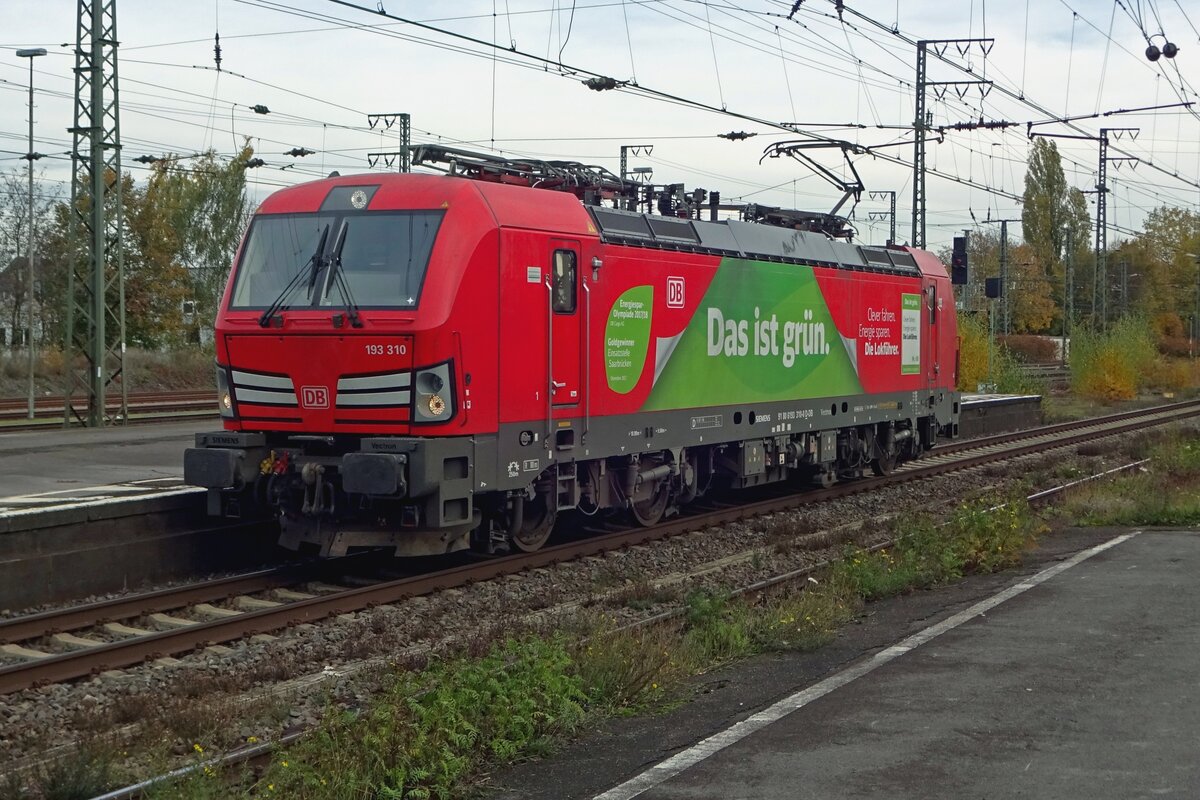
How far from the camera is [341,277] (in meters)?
11.7

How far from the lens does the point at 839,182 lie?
1886 centimetres

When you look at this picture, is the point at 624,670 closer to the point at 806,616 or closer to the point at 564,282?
the point at 806,616

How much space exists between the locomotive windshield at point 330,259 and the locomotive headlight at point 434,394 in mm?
601

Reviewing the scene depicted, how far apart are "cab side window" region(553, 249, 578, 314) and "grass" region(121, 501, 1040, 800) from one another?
2777 millimetres

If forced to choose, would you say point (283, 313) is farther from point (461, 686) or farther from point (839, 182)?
point (839, 182)

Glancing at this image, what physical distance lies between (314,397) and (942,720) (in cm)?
664

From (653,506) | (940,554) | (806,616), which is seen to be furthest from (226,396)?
(940,554)

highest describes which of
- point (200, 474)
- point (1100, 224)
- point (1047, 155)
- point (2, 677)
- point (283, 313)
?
point (1047, 155)

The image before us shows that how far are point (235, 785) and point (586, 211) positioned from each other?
8.05 metres

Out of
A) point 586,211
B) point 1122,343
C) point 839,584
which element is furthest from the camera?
point 1122,343

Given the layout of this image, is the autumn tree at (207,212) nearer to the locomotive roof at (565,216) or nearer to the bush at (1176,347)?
the locomotive roof at (565,216)

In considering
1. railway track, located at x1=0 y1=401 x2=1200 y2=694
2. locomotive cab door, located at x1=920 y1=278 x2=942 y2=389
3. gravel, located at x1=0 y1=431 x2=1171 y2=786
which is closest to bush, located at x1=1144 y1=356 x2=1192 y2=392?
locomotive cab door, located at x1=920 y1=278 x2=942 y2=389

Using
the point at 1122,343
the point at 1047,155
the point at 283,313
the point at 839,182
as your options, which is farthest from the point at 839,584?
the point at 1047,155

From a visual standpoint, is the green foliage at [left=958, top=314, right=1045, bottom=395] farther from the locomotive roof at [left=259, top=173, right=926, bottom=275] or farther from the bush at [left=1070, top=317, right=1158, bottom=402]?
the locomotive roof at [left=259, top=173, right=926, bottom=275]
